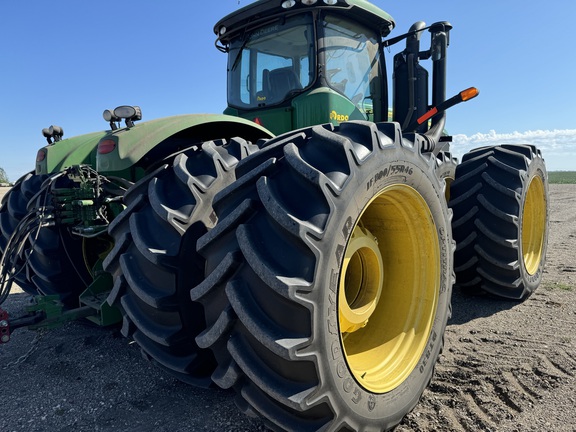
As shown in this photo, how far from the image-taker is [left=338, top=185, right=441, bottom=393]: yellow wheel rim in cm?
218

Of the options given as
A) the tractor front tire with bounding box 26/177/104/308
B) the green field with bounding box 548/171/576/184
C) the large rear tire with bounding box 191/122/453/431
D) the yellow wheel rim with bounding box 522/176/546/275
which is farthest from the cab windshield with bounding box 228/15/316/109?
the green field with bounding box 548/171/576/184

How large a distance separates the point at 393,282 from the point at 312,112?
4.71ft

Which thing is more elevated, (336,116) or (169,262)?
(336,116)

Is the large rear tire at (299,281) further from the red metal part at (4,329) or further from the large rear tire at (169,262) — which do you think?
the red metal part at (4,329)

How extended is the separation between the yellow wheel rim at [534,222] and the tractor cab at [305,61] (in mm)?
1871

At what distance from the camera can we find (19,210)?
337 cm

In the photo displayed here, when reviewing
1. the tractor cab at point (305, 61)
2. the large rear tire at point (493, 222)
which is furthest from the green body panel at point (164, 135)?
the large rear tire at point (493, 222)

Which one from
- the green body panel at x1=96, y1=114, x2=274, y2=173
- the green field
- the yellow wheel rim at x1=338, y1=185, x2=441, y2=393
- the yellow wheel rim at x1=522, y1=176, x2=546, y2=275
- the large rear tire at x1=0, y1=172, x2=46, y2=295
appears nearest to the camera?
the green body panel at x1=96, y1=114, x2=274, y2=173

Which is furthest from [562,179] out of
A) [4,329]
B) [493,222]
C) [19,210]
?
[4,329]

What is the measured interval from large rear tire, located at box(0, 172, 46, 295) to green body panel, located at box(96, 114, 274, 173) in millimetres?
1505

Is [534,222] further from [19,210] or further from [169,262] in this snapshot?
[19,210]

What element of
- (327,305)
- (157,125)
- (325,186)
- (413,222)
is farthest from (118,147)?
(413,222)

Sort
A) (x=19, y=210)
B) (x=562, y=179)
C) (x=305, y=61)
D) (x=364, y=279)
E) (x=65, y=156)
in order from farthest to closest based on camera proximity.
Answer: (x=562, y=179) → (x=19, y=210) → (x=305, y=61) → (x=65, y=156) → (x=364, y=279)

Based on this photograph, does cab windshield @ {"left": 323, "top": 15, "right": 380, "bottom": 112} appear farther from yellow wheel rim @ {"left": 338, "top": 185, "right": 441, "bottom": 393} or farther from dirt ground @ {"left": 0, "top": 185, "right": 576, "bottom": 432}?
dirt ground @ {"left": 0, "top": 185, "right": 576, "bottom": 432}
